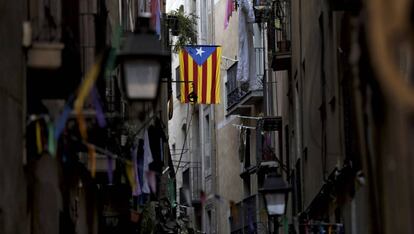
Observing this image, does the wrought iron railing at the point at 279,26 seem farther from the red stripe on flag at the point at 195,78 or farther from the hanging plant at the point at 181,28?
the hanging plant at the point at 181,28

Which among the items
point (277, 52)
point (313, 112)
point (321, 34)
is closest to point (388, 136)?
point (321, 34)

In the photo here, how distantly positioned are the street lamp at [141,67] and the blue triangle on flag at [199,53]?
84.9ft

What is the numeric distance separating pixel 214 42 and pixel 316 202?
26.9 metres

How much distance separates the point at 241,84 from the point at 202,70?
387 centimetres

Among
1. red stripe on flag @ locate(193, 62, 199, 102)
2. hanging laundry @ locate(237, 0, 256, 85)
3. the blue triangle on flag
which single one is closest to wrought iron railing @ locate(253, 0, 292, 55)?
the blue triangle on flag

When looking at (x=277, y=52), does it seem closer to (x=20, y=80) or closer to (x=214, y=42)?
(x=20, y=80)

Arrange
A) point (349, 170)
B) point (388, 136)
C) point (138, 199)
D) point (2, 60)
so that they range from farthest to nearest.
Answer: point (138, 199) → point (349, 170) → point (2, 60) → point (388, 136)

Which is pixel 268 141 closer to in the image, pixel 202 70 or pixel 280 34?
pixel 202 70

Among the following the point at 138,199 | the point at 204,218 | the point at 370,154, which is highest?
the point at 370,154

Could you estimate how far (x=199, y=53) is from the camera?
35906 mm

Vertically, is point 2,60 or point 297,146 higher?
point 2,60

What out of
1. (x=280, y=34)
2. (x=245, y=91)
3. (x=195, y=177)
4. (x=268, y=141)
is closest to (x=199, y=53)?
(x=268, y=141)

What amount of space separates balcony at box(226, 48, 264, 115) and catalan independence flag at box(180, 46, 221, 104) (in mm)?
2181

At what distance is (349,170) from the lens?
49.4ft
